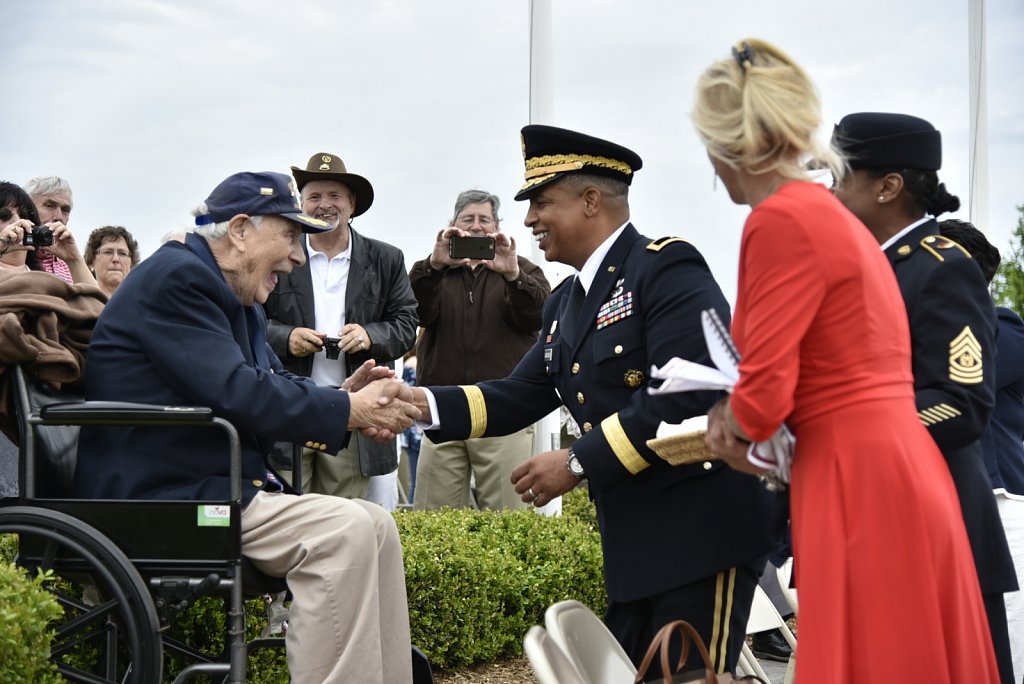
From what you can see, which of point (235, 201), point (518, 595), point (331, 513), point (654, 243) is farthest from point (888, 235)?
point (518, 595)

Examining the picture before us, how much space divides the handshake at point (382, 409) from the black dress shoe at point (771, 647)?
2870 mm

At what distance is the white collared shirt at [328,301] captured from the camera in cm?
615

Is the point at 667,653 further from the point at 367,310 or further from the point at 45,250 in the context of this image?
the point at 367,310

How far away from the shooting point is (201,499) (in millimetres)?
3703

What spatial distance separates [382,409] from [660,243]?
123 centimetres

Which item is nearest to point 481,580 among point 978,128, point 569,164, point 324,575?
point 324,575

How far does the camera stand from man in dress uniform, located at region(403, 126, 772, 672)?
11.0 ft

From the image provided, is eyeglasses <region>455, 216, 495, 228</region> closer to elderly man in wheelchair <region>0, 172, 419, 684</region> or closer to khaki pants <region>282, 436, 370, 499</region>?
khaki pants <region>282, 436, 370, 499</region>

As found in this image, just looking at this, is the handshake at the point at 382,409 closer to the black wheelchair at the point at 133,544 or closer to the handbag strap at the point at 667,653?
the black wheelchair at the point at 133,544

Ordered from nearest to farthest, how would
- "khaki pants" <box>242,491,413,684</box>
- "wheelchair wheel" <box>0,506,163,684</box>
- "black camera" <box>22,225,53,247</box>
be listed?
"wheelchair wheel" <box>0,506,163,684</box>, "khaki pants" <box>242,491,413,684</box>, "black camera" <box>22,225,53,247</box>

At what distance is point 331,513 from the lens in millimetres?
3760

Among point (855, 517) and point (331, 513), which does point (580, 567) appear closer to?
point (331, 513)

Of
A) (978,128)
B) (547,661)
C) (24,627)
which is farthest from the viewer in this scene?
(978,128)

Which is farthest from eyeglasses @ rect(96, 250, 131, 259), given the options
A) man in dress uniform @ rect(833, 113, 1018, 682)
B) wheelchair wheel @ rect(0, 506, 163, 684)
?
man in dress uniform @ rect(833, 113, 1018, 682)
